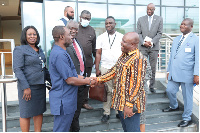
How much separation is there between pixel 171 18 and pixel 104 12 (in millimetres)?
3311

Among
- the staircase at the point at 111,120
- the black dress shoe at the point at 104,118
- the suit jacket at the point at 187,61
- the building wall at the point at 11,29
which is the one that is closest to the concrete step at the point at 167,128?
the staircase at the point at 111,120

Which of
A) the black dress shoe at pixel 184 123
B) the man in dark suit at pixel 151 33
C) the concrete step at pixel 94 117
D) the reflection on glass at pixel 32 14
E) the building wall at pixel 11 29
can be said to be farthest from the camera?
the building wall at pixel 11 29

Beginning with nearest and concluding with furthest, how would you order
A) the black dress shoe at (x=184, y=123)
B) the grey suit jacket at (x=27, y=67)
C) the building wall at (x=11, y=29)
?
the grey suit jacket at (x=27, y=67) → the black dress shoe at (x=184, y=123) → the building wall at (x=11, y=29)

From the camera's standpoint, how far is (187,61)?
10.6ft

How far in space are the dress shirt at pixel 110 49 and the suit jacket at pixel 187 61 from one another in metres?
1.15

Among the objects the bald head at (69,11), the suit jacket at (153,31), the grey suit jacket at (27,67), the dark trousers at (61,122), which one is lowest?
the dark trousers at (61,122)

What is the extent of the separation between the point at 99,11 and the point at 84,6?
2.24 ft

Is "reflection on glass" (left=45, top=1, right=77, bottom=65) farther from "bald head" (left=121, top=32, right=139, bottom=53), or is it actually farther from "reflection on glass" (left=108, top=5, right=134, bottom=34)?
"bald head" (left=121, top=32, right=139, bottom=53)

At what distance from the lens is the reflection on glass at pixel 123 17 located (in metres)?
7.73

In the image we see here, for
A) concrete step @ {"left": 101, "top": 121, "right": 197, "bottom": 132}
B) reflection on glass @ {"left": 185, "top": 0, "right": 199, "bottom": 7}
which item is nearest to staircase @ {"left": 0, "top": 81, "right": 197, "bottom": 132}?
concrete step @ {"left": 101, "top": 121, "right": 197, "bottom": 132}

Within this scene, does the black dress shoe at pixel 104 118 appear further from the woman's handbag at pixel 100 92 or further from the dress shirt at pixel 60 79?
the dress shirt at pixel 60 79

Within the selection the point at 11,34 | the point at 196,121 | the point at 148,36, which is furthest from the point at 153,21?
the point at 11,34

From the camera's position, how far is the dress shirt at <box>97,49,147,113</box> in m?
1.88

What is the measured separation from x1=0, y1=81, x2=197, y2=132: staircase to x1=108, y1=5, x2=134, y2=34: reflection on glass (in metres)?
4.54
